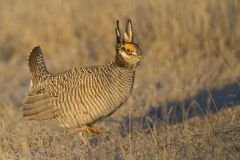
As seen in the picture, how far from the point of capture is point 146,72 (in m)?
9.48

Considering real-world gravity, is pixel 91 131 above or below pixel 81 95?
below

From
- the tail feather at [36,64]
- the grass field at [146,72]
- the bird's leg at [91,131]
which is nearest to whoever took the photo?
the grass field at [146,72]

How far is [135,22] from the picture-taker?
10.4 m

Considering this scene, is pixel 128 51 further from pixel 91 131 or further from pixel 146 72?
pixel 146 72

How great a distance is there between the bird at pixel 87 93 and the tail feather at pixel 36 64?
28cm

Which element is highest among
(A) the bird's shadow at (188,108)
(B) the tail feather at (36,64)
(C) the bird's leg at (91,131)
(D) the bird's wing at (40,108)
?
(B) the tail feather at (36,64)

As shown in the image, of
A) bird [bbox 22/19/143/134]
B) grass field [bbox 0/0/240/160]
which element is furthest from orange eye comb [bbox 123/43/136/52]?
grass field [bbox 0/0/240/160]

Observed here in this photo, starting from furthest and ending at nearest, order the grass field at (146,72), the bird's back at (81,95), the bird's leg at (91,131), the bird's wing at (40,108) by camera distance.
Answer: the bird's leg at (91,131) < the bird's wing at (40,108) < the bird's back at (81,95) < the grass field at (146,72)

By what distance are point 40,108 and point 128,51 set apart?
97 centimetres

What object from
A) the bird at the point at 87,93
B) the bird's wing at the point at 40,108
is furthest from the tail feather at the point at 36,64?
the bird's wing at the point at 40,108

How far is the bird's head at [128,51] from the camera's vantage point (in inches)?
245

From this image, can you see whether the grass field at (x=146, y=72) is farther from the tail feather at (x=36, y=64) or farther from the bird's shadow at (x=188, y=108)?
the tail feather at (x=36, y=64)

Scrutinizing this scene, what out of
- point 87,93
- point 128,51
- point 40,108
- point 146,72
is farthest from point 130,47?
point 146,72

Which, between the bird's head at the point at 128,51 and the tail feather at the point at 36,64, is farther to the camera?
the tail feather at the point at 36,64
